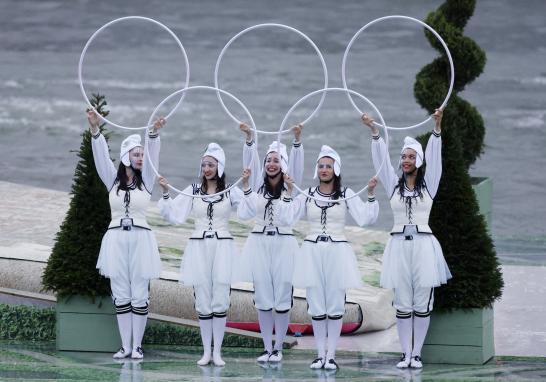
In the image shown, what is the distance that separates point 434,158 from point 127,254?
7.79 feet

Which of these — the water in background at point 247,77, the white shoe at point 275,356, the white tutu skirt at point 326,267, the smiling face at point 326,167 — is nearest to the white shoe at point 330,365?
the white shoe at point 275,356

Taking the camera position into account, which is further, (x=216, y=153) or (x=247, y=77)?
(x=247, y=77)

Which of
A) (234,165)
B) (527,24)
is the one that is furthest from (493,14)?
(234,165)

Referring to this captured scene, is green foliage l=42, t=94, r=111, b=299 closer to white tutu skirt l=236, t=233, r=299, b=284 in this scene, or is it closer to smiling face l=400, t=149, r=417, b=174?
white tutu skirt l=236, t=233, r=299, b=284

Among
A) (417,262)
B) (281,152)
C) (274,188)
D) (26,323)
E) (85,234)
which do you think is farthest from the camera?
(26,323)

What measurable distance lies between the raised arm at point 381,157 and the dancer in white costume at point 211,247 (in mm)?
938

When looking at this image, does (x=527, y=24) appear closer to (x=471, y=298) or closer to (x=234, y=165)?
(x=234, y=165)

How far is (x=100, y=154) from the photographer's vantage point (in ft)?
33.2

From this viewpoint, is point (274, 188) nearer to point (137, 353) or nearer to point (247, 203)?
point (247, 203)

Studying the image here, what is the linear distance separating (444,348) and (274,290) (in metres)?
1.33

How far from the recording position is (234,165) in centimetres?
2086

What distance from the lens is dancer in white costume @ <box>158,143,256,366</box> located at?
999 cm

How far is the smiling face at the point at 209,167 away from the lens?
10.0m

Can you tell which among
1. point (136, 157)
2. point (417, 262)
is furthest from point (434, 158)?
point (136, 157)
